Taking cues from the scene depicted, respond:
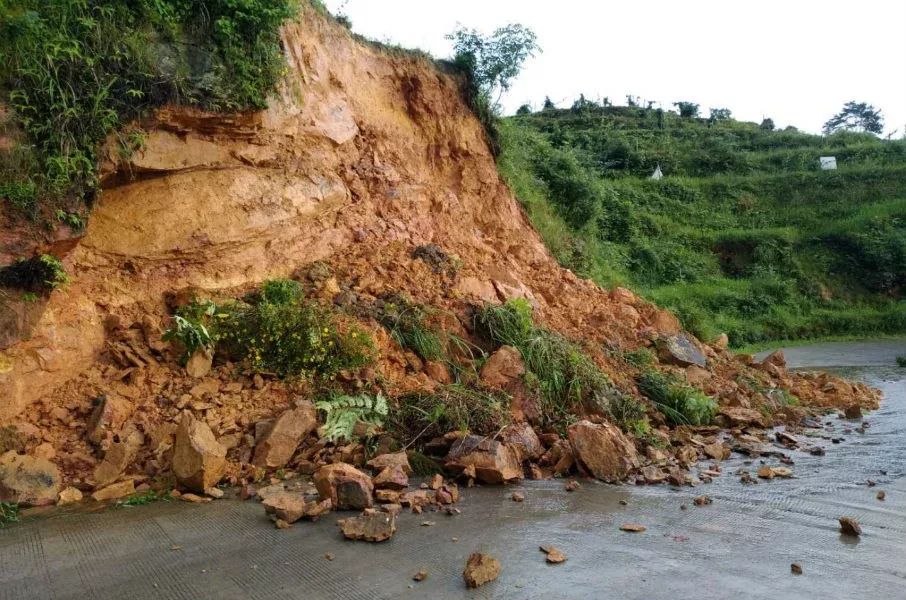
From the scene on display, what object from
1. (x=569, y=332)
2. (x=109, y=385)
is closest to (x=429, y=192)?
(x=569, y=332)

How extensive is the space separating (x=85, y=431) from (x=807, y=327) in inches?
782

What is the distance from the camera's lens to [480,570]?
316cm

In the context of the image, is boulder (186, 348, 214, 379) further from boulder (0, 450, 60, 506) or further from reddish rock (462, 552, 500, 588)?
reddish rock (462, 552, 500, 588)

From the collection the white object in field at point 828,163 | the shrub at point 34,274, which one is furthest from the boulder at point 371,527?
the white object in field at point 828,163

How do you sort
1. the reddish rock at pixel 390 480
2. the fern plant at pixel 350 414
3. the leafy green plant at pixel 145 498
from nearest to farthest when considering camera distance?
the leafy green plant at pixel 145 498
the reddish rock at pixel 390 480
the fern plant at pixel 350 414

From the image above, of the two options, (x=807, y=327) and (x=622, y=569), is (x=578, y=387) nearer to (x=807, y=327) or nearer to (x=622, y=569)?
(x=622, y=569)

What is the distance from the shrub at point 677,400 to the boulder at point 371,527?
4220mm

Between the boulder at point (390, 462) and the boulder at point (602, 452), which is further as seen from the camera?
the boulder at point (602, 452)

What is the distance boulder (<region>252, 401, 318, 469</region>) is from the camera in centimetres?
487

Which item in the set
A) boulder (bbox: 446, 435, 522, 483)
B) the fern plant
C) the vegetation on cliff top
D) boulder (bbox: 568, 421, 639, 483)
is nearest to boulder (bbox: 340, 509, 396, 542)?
boulder (bbox: 446, 435, 522, 483)

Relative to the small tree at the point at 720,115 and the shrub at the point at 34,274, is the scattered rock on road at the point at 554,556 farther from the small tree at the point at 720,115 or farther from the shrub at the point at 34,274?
the small tree at the point at 720,115

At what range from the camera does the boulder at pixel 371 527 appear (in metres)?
3.65

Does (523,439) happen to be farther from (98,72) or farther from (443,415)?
(98,72)

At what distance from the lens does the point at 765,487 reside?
4.91 meters
